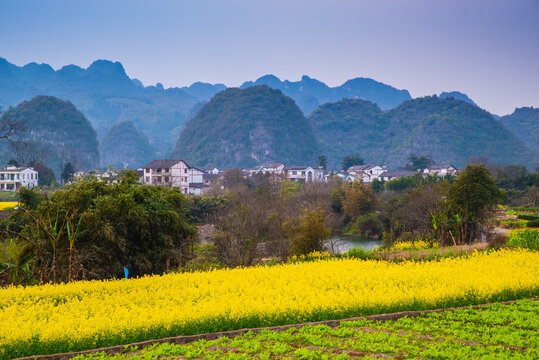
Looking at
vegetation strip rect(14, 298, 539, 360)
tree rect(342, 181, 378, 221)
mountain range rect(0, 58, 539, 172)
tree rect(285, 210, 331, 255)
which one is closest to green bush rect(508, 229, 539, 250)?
vegetation strip rect(14, 298, 539, 360)

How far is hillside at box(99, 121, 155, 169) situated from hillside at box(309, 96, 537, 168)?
67250 millimetres

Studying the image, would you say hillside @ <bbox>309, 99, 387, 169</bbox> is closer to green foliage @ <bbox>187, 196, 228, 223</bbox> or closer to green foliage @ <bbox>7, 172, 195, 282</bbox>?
green foliage @ <bbox>187, 196, 228, 223</bbox>

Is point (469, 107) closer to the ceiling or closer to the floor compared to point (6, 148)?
closer to the ceiling

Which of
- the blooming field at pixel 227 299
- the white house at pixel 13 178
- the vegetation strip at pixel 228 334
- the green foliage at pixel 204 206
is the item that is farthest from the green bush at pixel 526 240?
the white house at pixel 13 178

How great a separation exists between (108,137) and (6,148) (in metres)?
65.0

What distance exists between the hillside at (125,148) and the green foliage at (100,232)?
16363 cm

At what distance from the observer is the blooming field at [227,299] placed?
915cm

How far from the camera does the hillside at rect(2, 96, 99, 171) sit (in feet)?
453

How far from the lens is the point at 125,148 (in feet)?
597

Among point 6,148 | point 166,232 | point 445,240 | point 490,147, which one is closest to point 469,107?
point 490,147

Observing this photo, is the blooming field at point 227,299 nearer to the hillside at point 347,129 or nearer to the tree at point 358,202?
the tree at point 358,202

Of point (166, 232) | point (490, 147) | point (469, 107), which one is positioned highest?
point (469, 107)

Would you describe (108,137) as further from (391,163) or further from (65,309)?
(65,309)

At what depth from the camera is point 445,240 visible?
2616 cm
